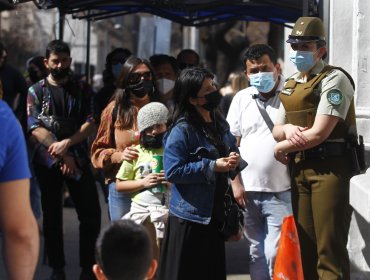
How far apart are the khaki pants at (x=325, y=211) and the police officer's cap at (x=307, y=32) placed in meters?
0.79

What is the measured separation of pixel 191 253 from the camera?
5781mm

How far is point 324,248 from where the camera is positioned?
6070mm

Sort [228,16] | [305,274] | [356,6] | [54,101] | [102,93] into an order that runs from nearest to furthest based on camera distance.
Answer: [305,274]
[356,6]
[54,101]
[102,93]
[228,16]

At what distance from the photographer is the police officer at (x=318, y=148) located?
234 inches

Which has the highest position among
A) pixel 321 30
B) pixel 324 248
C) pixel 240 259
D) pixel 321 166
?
pixel 321 30

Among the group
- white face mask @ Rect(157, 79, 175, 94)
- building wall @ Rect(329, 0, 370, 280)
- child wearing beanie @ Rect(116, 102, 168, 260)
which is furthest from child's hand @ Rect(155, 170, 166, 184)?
white face mask @ Rect(157, 79, 175, 94)

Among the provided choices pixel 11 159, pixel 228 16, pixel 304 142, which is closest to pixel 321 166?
pixel 304 142

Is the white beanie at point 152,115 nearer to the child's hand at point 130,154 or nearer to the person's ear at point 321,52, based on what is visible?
the child's hand at point 130,154

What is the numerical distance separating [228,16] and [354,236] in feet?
16.7

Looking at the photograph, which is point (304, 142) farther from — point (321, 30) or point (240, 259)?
point (240, 259)

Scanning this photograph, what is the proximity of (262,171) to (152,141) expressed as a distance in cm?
85

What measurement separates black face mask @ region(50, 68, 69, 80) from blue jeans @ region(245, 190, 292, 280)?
2084 mm

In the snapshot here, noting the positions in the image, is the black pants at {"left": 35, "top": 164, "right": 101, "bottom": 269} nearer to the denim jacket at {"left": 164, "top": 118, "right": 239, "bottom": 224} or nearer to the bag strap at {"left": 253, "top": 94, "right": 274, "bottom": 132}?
the bag strap at {"left": 253, "top": 94, "right": 274, "bottom": 132}

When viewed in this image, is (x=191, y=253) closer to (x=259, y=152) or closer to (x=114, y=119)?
(x=259, y=152)
